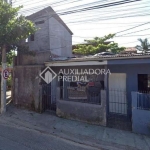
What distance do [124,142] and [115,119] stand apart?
2059 mm

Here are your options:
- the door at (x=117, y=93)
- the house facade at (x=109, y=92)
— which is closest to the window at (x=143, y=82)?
the house facade at (x=109, y=92)

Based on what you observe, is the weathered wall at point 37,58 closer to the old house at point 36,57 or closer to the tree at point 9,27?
the old house at point 36,57

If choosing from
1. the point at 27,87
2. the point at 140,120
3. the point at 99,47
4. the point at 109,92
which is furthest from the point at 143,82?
the point at 99,47

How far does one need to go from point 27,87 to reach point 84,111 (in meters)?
3.78

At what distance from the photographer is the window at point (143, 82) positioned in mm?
7282

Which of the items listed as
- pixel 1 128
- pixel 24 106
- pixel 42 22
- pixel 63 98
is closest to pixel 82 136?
pixel 63 98

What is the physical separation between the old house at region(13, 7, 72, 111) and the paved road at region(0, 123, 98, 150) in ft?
8.91

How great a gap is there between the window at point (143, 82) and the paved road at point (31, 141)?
4.02m

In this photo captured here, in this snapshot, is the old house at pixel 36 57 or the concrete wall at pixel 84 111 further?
the old house at pixel 36 57

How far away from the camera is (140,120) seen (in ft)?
18.1

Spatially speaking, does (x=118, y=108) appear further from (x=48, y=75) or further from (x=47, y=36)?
(x=47, y=36)

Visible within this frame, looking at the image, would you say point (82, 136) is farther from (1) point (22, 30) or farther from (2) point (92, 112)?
(1) point (22, 30)

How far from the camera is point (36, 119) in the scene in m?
7.11

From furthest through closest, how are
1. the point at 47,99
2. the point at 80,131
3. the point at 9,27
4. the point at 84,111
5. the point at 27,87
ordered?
the point at 27,87, the point at 47,99, the point at 9,27, the point at 84,111, the point at 80,131
